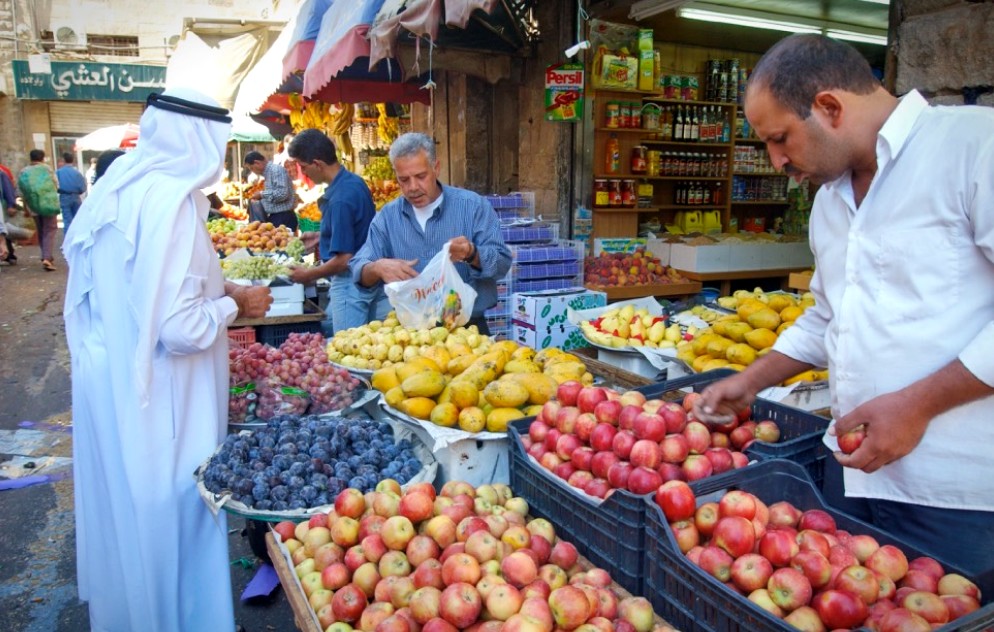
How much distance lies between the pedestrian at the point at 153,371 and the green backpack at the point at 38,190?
13.4 metres

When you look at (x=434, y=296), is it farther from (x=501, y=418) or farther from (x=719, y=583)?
(x=719, y=583)

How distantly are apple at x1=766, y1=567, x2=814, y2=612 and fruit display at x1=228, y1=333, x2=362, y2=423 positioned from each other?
2115 millimetres

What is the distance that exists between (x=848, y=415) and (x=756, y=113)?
73 centimetres

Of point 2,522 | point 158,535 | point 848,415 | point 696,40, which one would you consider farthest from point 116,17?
point 848,415

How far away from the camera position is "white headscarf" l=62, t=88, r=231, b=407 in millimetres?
2416

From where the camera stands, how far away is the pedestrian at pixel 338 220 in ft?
15.6

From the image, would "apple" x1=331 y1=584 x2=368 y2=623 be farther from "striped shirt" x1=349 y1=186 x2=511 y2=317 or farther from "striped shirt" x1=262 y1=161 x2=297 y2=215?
"striped shirt" x1=262 y1=161 x2=297 y2=215

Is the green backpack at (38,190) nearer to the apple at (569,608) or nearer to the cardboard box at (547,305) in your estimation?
the cardboard box at (547,305)

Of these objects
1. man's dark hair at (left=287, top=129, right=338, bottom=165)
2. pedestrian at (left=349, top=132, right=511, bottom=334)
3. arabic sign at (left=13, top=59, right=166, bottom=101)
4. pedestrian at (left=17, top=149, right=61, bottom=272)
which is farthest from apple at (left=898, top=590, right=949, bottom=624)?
arabic sign at (left=13, top=59, right=166, bottom=101)

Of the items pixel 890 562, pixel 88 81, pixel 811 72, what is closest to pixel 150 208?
pixel 811 72

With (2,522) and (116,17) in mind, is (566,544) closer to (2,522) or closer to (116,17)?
(2,522)

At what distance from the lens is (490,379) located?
Result: 2701mm

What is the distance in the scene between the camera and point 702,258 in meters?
6.84

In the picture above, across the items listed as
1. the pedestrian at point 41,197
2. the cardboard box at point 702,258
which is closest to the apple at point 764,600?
the cardboard box at point 702,258
